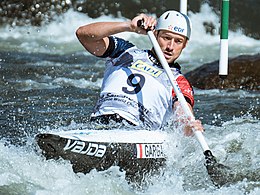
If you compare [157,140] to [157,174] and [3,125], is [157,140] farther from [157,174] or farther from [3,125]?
[3,125]

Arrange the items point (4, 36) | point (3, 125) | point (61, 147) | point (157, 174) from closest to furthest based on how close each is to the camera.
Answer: point (61, 147) → point (157, 174) → point (3, 125) → point (4, 36)

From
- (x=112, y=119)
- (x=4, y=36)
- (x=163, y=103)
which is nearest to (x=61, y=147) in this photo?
(x=112, y=119)

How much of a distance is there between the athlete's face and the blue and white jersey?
12cm

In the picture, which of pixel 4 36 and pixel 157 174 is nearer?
pixel 157 174

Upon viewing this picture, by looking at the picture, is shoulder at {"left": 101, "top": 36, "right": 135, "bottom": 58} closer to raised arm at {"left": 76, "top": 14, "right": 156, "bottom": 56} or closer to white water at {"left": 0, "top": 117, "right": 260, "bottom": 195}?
raised arm at {"left": 76, "top": 14, "right": 156, "bottom": 56}

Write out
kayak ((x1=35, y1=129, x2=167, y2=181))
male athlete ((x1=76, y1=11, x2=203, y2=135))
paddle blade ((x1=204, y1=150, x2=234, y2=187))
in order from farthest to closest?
1. male athlete ((x1=76, y1=11, x2=203, y2=135))
2. paddle blade ((x1=204, y1=150, x2=234, y2=187))
3. kayak ((x1=35, y1=129, x2=167, y2=181))

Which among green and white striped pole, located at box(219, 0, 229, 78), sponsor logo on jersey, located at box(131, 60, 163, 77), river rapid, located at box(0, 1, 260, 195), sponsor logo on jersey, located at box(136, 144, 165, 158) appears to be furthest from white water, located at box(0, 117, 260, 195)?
green and white striped pole, located at box(219, 0, 229, 78)

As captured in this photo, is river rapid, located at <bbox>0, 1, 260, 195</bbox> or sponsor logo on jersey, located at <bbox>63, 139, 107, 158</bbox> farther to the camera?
river rapid, located at <bbox>0, 1, 260, 195</bbox>

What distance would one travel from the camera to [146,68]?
5836 millimetres

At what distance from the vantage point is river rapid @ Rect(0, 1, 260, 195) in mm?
5109

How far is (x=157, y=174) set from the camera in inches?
217

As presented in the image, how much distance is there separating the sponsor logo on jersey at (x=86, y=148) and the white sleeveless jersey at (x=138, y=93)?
54 centimetres

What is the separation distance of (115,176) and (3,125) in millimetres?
2718

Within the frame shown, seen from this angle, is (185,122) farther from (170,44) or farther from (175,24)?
(175,24)
